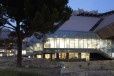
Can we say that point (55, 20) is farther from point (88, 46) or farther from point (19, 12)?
point (88, 46)

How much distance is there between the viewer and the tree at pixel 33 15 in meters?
37.5

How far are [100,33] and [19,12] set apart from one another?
126ft

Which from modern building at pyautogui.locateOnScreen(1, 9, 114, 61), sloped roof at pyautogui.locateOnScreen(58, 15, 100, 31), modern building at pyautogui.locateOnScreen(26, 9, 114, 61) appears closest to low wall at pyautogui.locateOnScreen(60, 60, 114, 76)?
modern building at pyautogui.locateOnScreen(26, 9, 114, 61)

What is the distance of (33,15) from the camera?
38.6 meters

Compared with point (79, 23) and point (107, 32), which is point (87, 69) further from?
point (79, 23)

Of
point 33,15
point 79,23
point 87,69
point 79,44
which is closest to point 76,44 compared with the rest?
point 79,44

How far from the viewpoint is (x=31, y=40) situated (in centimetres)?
7188

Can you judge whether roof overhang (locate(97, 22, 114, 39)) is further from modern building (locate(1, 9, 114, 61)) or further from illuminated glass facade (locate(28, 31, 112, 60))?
illuminated glass facade (locate(28, 31, 112, 60))

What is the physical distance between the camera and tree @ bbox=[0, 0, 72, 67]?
123 feet

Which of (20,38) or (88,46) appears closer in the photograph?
(20,38)

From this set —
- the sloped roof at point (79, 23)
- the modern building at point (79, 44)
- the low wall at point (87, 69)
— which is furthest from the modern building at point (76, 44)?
the low wall at point (87, 69)

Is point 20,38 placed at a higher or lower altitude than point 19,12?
lower

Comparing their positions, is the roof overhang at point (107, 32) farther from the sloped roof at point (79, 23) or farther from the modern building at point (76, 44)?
the sloped roof at point (79, 23)

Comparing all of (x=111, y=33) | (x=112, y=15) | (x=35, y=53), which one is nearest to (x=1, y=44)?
(x=35, y=53)
